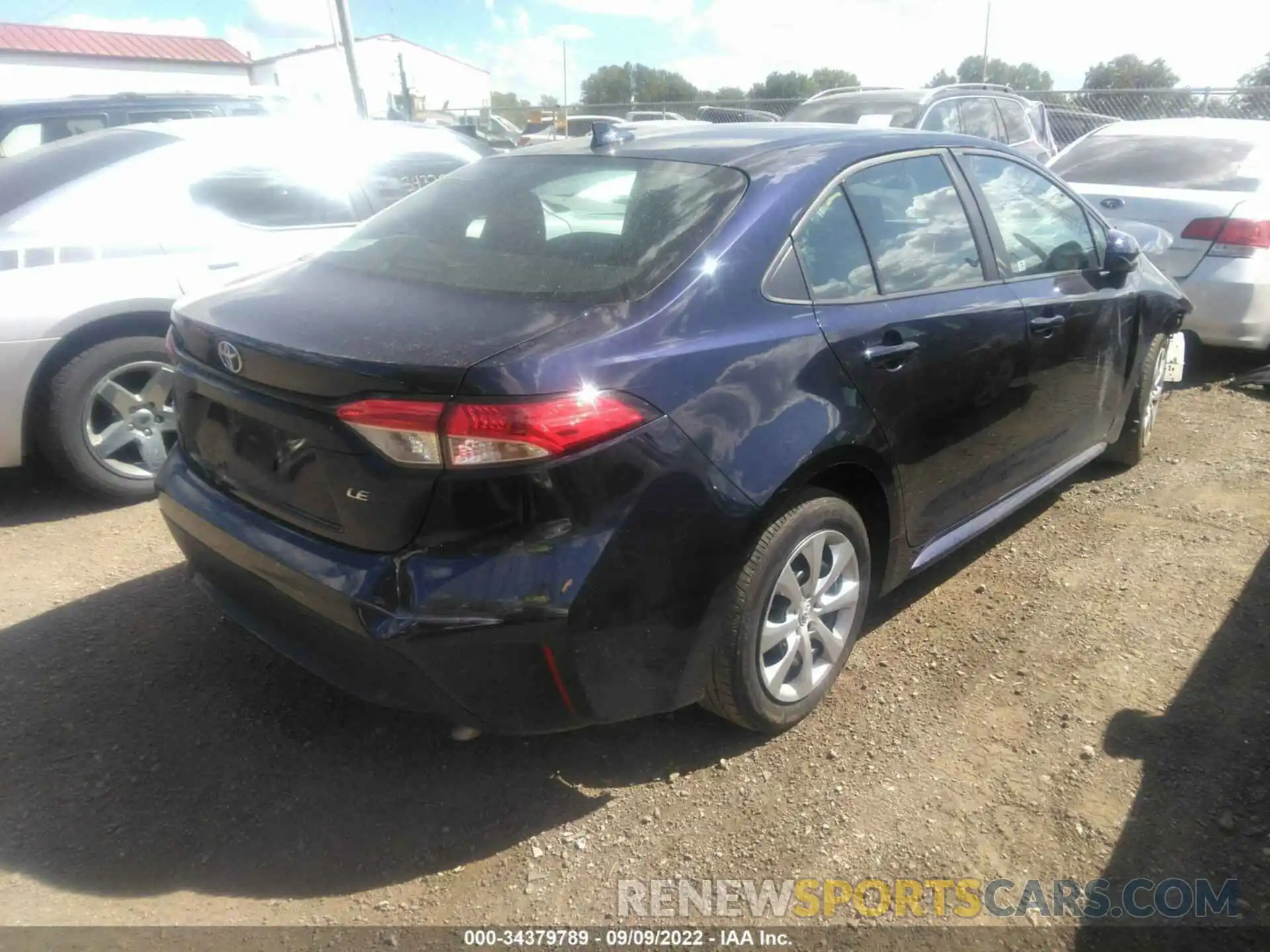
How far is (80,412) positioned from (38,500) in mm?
636

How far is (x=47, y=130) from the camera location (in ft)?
19.8

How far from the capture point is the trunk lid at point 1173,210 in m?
5.70

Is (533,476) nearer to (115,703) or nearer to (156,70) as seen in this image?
(115,703)

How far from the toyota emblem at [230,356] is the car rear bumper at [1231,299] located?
537 centimetres

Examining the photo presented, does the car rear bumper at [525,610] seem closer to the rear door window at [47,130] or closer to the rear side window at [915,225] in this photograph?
the rear side window at [915,225]

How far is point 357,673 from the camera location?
224cm

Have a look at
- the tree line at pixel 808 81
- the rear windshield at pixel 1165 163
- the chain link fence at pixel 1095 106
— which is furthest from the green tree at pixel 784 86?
the rear windshield at pixel 1165 163

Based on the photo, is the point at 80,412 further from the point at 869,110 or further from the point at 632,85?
the point at 632,85

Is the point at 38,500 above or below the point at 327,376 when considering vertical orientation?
below

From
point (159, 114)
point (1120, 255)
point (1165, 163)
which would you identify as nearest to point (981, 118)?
point (1165, 163)

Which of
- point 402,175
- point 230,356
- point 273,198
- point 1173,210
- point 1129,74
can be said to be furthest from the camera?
point 1129,74

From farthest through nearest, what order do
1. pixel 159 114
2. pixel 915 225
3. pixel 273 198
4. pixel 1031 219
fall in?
pixel 159 114 → pixel 273 198 → pixel 1031 219 → pixel 915 225

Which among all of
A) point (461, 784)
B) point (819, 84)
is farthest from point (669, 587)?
point (819, 84)

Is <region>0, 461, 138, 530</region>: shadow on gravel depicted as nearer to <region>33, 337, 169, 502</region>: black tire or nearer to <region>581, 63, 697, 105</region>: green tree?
<region>33, 337, 169, 502</region>: black tire
